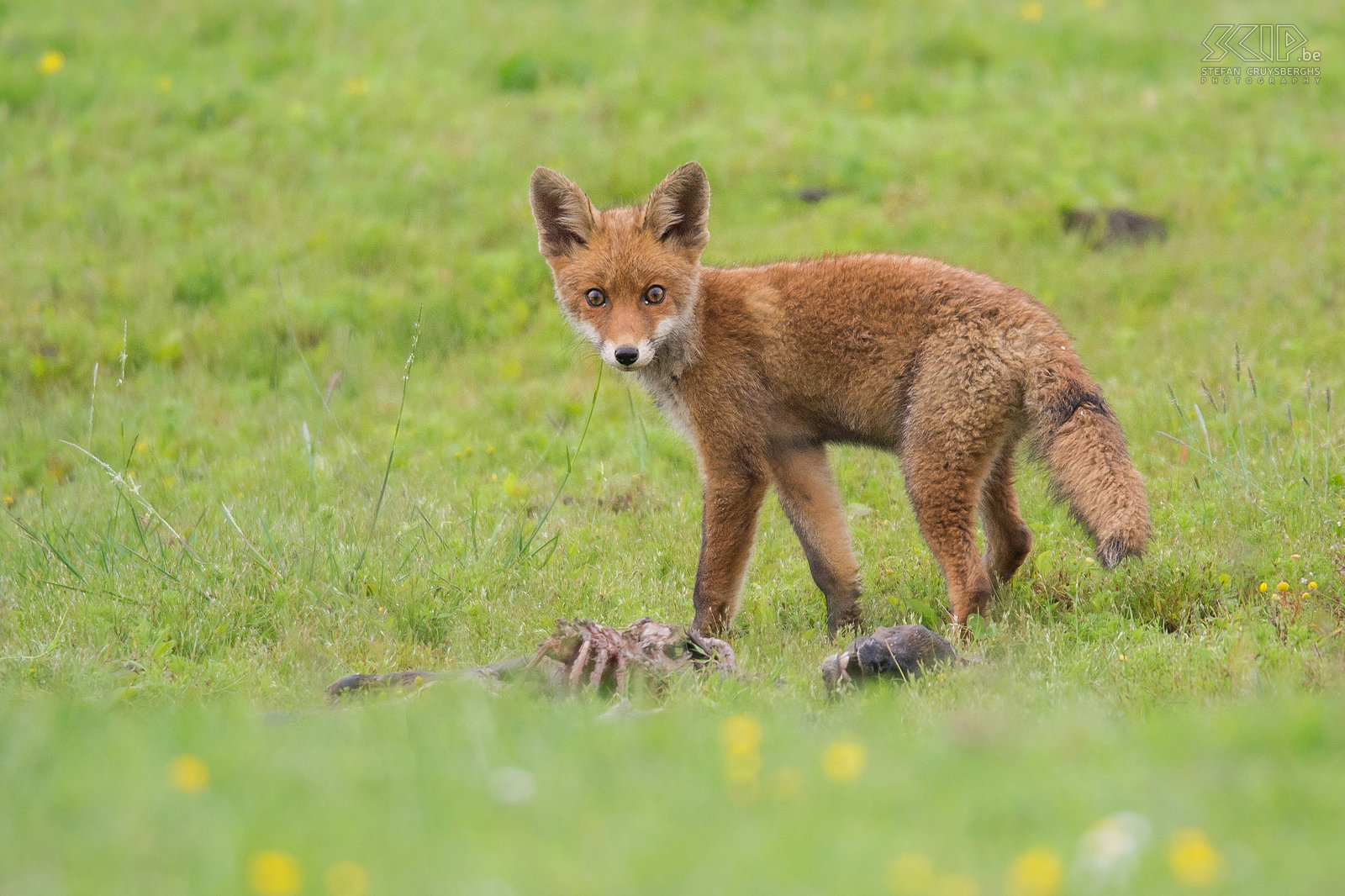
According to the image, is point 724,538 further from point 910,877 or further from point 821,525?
point 910,877

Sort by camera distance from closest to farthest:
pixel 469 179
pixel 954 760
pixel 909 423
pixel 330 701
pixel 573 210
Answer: pixel 954 760
pixel 330 701
pixel 909 423
pixel 573 210
pixel 469 179

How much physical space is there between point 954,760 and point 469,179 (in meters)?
10.6

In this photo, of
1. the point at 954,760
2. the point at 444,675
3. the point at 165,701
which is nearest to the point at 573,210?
the point at 444,675

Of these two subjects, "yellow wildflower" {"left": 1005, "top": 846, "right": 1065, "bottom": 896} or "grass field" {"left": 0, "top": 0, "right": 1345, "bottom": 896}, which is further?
"grass field" {"left": 0, "top": 0, "right": 1345, "bottom": 896}

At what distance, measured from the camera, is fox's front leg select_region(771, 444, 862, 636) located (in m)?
6.37

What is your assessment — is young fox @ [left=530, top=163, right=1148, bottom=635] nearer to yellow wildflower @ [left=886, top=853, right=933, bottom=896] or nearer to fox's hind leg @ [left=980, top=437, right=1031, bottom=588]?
fox's hind leg @ [left=980, top=437, right=1031, bottom=588]

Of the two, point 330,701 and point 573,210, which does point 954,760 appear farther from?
point 573,210

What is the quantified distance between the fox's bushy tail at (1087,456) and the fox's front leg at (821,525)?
1199mm

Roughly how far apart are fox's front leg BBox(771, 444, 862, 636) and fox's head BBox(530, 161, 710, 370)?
93 cm

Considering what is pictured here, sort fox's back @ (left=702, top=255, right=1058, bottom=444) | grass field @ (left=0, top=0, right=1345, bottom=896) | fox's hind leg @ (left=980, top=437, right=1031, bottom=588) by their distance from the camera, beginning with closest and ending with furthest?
1. grass field @ (left=0, top=0, right=1345, bottom=896)
2. fox's back @ (left=702, top=255, right=1058, bottom=444)
3. fox's hind leg @ (left=980, top=437, right=1031, bottom=588)

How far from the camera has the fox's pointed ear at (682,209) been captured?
21.4 ft

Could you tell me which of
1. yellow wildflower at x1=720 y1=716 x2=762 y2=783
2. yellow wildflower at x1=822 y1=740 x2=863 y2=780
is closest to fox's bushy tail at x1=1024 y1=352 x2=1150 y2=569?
yellow wildflower at x1=720 y1=716 x2=762 y2=783

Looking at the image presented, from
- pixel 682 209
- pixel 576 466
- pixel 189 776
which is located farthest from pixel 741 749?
pixel 576 466

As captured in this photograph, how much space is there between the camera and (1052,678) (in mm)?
4992
